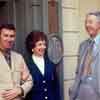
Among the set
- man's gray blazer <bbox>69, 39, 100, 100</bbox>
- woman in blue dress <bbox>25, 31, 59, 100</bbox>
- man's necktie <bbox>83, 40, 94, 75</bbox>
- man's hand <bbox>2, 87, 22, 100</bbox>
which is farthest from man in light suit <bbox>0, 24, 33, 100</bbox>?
man's necktie <bbox>83, 40, 94, 75</bbox>

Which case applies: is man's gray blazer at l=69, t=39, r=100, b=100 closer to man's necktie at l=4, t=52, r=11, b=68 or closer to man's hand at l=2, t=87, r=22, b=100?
man's hand at l=2, t=87, r=22, b=100

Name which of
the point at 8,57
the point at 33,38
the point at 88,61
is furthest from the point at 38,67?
the point at 88,61

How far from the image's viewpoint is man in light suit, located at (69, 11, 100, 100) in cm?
344

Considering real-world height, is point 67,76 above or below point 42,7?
below

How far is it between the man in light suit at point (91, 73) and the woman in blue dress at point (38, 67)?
0.29 meters

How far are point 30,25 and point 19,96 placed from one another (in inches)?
46.0

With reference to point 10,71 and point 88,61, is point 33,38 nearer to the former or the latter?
point 10,71

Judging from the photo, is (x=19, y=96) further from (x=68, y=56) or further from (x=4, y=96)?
(x=68, y=56)

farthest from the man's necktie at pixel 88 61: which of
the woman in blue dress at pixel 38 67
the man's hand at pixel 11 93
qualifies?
the man's hand at pixel 11 93

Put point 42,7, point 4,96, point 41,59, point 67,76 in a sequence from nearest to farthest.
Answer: point 4,96, point 41,59, point 42,7, point 67,76

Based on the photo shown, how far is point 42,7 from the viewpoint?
4.44 meters

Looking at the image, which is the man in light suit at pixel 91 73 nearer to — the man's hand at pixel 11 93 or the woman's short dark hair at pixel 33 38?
the woman's short dark hair at pixel 33 38

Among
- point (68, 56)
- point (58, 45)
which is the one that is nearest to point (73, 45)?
point (68, 56)

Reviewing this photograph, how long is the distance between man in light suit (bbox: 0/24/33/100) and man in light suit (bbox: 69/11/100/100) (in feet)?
1.48
